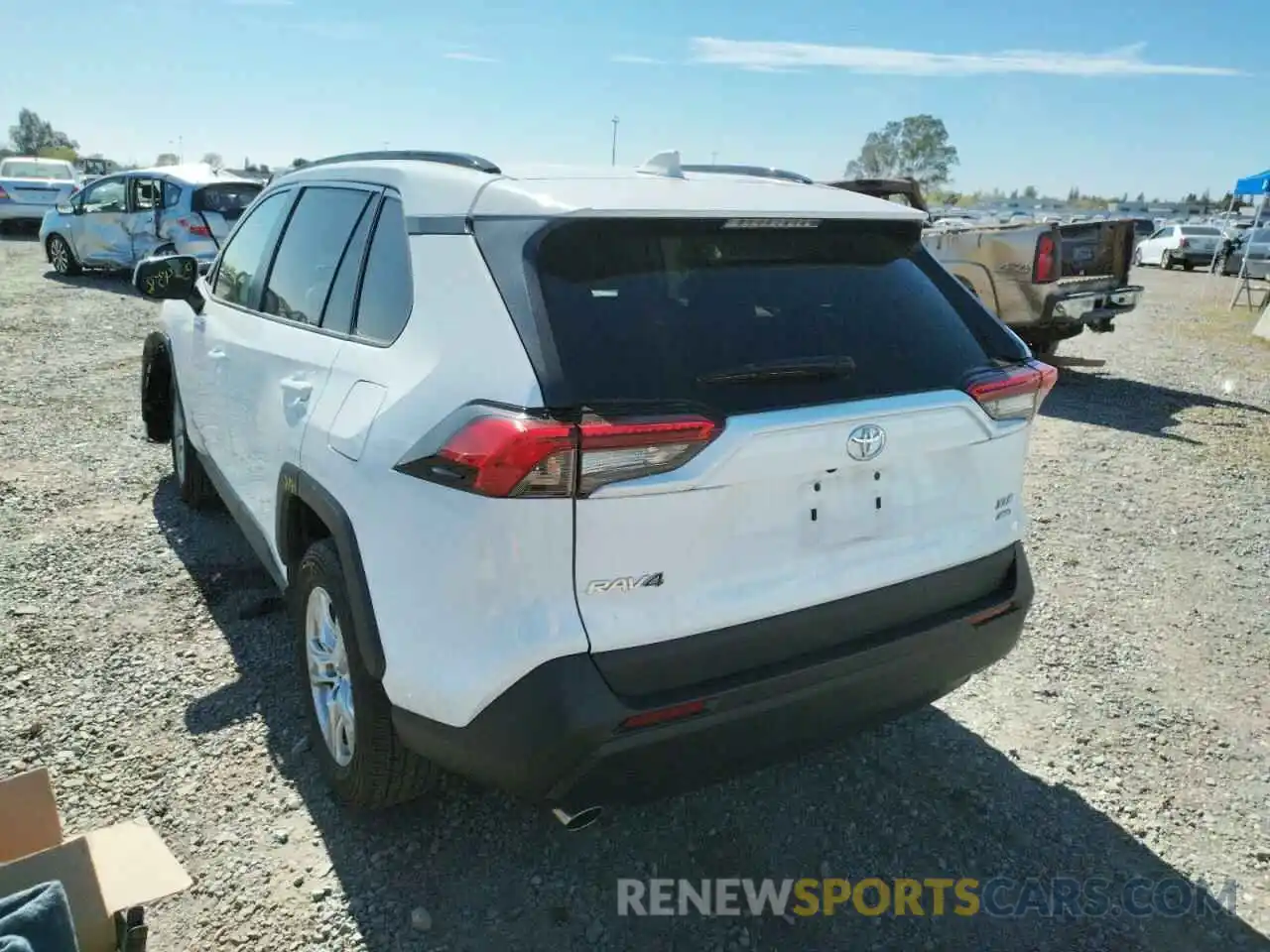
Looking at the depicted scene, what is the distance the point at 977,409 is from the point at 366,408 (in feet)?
5.21

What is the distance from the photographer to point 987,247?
31.1ft

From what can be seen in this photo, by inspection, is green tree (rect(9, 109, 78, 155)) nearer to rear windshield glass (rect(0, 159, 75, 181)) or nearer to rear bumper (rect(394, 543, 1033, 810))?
rear windshield glass (rect(0, 159, 75, 181))

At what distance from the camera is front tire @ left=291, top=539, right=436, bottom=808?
241cm


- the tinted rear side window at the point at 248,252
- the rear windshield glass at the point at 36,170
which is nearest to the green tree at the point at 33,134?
the rear windshield glass at the point at 36,170

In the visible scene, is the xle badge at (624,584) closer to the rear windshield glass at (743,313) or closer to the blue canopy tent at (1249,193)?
the rear windshield glass at (743,313)

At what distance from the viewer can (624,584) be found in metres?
1.98

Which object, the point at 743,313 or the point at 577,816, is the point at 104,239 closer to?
the point at 743,313

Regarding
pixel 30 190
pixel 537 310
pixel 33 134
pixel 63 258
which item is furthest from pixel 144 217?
pixel 33 134

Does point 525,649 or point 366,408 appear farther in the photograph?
point 366,408

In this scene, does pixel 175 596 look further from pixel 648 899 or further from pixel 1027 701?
pixel 1027 701

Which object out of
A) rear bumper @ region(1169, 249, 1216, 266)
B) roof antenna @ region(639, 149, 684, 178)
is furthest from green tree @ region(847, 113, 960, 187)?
roof antenna @ region(639, 149, 684, 178)

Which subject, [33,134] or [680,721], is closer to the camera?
[680,721]

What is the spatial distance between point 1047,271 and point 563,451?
865cm

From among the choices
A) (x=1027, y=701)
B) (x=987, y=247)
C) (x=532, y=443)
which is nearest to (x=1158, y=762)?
(x=1027, y=701)
